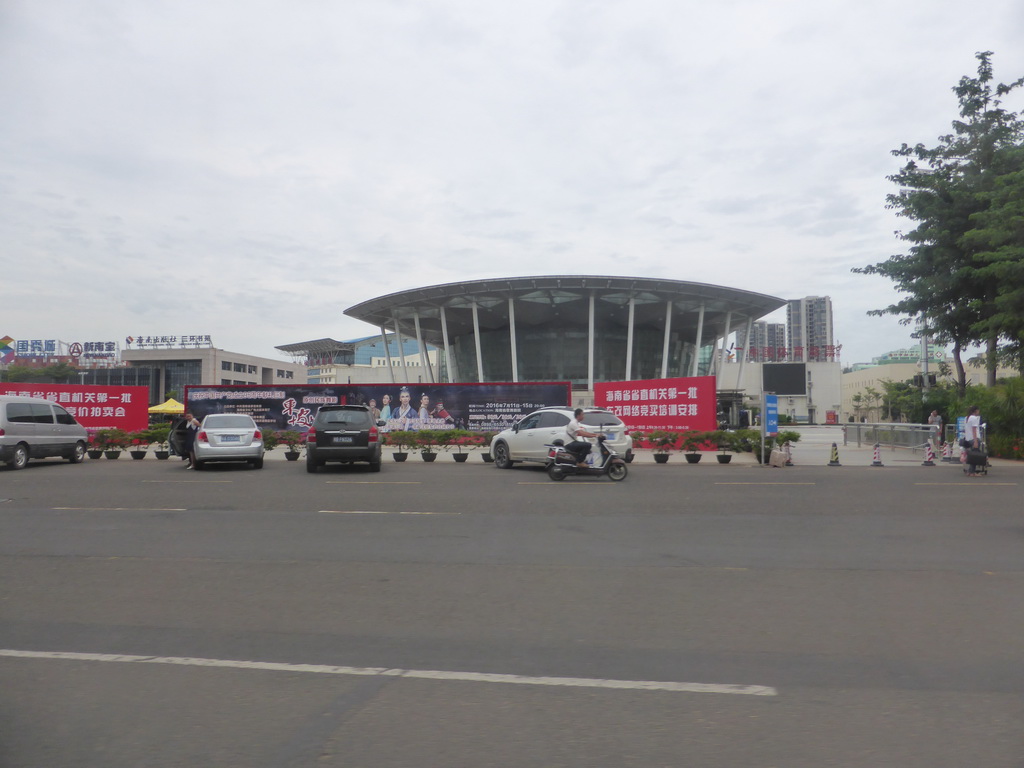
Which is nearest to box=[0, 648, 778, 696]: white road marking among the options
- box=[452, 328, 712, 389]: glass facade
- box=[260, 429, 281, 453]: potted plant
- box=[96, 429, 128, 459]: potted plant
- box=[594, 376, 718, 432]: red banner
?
box=[260, 429, 281, 453]: potted plant

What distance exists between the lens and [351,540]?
29.4 ft

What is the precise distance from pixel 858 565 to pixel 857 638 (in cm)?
264

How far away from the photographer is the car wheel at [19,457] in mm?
19891

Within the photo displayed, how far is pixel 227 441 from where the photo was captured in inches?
768

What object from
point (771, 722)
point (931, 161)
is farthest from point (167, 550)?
point (931, 161)

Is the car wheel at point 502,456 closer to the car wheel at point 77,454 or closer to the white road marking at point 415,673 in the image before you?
the car wheel at point 77,454

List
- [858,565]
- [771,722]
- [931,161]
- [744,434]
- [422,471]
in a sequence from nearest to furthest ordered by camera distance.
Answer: [771,722], [858,565], [422,471], [744,434], [931,161]

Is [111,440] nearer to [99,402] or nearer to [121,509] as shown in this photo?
[99,402]

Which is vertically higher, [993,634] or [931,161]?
[931,161]

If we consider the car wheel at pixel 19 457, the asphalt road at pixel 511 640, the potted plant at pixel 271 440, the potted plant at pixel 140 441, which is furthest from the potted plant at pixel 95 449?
the asphalt road at pixel 511 640

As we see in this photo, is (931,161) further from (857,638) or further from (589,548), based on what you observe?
(857,638)

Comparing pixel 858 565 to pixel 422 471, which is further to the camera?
pixel 422 471

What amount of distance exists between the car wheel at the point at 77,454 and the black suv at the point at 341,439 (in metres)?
8.67

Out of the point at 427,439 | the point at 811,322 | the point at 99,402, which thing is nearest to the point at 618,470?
the point at 427,439
